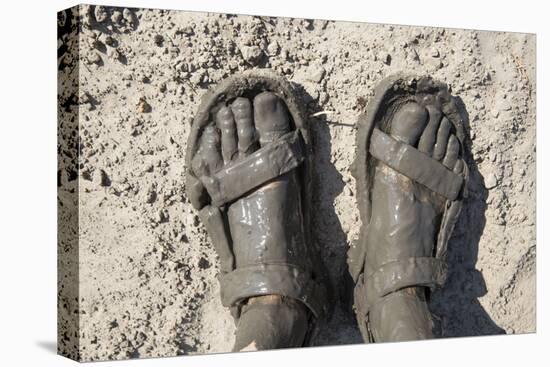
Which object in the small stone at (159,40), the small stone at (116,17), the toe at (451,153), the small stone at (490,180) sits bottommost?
the small stone at (490,180)

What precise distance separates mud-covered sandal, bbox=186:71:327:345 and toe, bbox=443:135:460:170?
357 millimetres

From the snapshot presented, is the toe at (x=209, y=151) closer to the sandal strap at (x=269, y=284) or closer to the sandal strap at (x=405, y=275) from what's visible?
the sandal strap at (x=269, y=284)

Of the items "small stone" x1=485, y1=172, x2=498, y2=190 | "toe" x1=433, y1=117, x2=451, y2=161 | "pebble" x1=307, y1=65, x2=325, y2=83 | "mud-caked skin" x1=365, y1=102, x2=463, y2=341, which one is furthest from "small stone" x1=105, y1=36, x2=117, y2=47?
"small stone" x1=485, y1=172, x2=498, y2=190

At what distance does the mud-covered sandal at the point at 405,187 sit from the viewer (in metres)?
1.86

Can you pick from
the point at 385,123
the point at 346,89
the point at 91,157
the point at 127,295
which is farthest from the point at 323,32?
the point at 127,295

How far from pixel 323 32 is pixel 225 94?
275 mm

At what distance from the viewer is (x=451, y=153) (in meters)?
1.92

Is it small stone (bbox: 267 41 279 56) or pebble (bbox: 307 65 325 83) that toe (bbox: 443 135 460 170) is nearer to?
pebble (bbox: 307 65 325 83)

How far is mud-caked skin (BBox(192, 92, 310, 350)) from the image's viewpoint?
1.80 m

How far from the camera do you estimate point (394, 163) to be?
6.20 ft

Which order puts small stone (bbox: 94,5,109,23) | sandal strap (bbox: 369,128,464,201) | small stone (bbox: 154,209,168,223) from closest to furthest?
small stone (bbox: 94,5,109,23) → small stone (bbox: 154,209,168,223) → sandal strap (bbox: 369,128,464,201)

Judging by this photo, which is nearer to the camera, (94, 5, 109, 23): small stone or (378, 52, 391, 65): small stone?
(94, 5, 109, 23): small stone

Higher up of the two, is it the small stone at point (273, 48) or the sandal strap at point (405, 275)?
the small stone at point (273, 48)

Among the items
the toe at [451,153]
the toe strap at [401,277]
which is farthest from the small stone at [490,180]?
the toe strap at [401,277]
